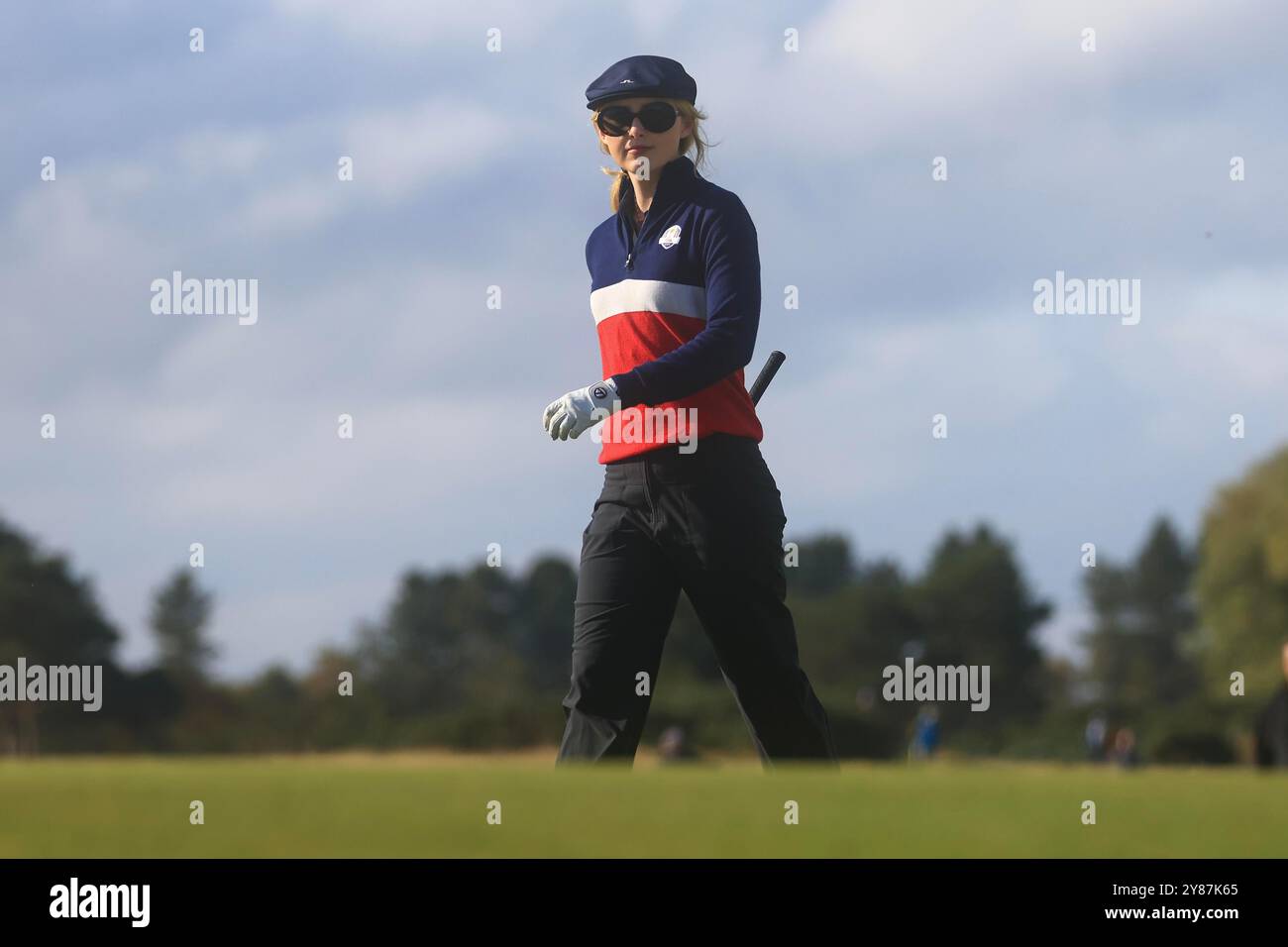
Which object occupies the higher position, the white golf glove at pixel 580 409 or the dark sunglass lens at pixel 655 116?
the dark sunglass lens at pixel 655 116

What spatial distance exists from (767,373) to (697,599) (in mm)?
1336

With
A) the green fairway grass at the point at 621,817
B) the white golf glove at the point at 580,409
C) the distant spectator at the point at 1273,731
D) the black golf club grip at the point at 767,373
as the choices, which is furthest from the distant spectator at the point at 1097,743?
the green fairway grass at the point at 621,817

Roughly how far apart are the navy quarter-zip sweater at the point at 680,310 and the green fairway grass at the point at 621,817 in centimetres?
242

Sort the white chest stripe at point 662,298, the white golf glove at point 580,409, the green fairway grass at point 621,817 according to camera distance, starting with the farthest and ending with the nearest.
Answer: the white chest stripe at point 662,298, the white golf glove at point 580,409, the green fairway grass at point 621,817

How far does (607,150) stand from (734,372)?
1299mm

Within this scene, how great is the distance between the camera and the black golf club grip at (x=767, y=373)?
734 centimetres

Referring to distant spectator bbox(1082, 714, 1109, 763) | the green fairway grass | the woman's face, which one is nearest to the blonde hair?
the woman's face

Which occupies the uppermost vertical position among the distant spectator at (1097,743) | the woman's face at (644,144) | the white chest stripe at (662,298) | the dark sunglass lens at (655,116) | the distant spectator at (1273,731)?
the dark sunglass lens at (655,116)

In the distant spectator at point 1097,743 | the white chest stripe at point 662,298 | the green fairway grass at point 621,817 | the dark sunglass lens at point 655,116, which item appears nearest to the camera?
the green fairway grass at point 621,817

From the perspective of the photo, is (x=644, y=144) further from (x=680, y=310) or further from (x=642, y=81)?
(x=680, y=310)

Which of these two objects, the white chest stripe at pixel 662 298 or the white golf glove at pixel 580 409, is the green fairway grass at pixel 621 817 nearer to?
the white golf glove at pixel 580 409

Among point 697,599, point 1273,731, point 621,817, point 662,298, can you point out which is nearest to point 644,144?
point 662,298
